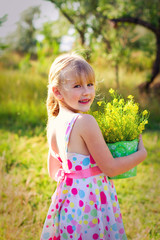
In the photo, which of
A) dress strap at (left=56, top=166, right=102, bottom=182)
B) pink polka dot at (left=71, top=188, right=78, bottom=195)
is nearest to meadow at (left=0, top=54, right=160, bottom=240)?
dress strap at (left=56, top=166, right=102, bottom=182)

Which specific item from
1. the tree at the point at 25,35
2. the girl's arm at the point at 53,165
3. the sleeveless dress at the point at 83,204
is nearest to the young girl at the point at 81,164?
the sleeveless dress at the point at 83,204

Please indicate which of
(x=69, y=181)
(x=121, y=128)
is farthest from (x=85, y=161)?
(x=121, y=128)

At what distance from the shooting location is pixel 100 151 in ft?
4.75

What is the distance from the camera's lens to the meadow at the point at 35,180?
244 cm

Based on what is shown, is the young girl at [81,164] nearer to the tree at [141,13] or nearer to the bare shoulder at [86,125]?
the bare shoulder at [86,125]

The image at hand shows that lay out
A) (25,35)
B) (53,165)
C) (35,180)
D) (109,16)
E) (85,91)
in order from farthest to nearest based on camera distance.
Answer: (25,35)
(109,16)
(35,180)
(53,165)
(85,91)

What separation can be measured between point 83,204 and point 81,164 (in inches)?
9.3

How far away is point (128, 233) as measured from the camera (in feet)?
8.20

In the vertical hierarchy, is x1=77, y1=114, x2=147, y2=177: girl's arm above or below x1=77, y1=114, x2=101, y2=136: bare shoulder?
below

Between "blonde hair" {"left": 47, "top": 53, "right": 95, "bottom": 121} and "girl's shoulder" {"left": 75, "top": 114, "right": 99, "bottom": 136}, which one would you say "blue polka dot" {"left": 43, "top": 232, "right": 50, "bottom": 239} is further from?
"blonde hair" {"left": 47, "top": 53, "right": 95, "bottom": 121}

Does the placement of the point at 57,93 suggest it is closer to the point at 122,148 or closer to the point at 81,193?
the point at 122,148

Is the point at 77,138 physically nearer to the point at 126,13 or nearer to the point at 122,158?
the point at 122,158

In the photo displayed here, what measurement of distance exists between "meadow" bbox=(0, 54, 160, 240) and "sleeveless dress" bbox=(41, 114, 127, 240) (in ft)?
1.69

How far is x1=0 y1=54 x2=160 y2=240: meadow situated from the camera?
244 centimetres
